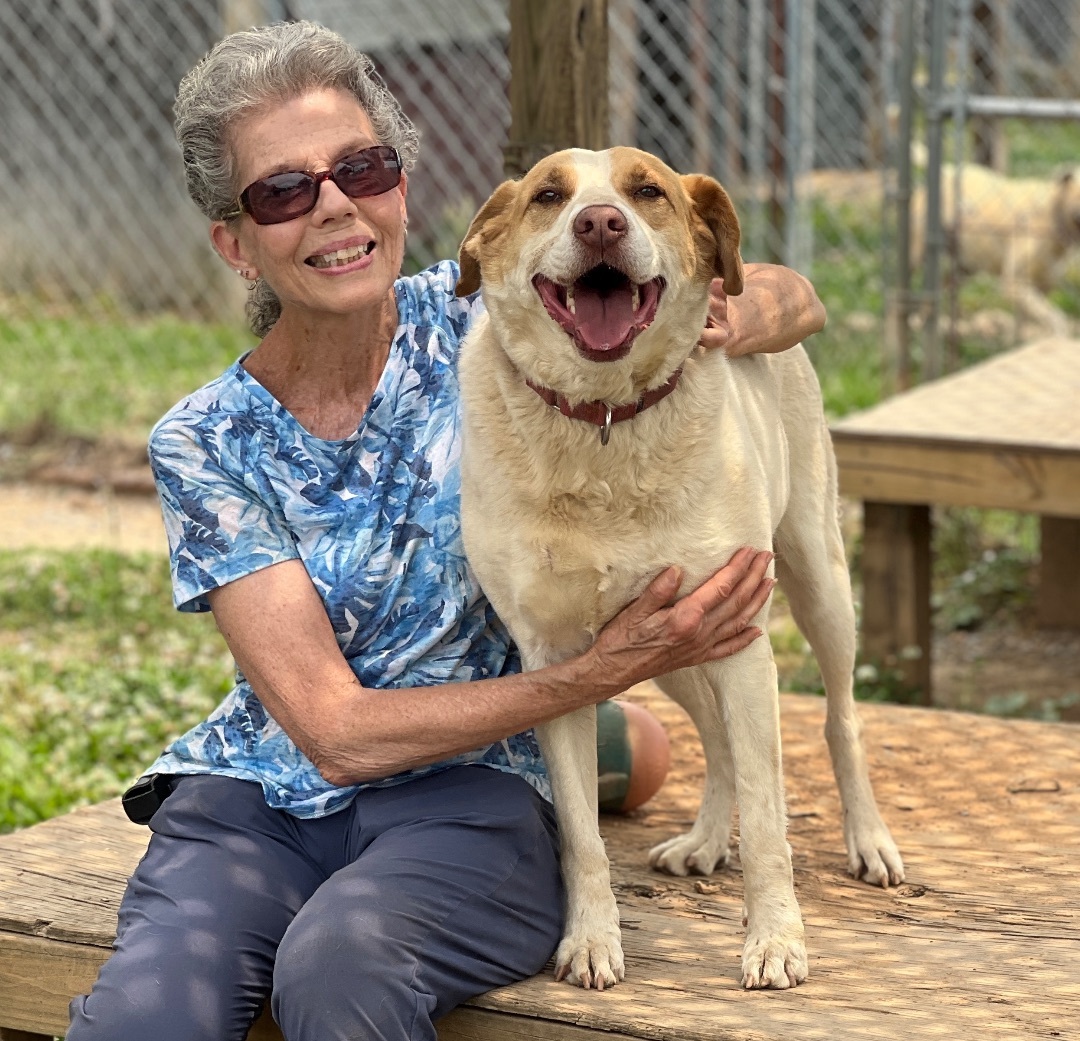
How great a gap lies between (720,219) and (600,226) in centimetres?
30

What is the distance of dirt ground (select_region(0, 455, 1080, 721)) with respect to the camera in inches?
187

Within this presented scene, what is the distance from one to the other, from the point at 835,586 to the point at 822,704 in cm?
98

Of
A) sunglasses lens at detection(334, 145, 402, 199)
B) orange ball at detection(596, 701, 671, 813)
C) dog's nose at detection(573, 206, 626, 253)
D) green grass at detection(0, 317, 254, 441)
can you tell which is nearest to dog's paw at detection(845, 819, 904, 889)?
orange ball at detection(596, 701, 671, 813)

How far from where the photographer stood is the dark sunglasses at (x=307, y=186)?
231 cm

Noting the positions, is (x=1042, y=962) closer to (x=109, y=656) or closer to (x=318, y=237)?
(x=318, y=237)

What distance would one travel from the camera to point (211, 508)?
91.6 inches

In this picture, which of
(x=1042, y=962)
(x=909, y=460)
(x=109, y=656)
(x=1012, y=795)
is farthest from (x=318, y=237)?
(x=109, y=656)

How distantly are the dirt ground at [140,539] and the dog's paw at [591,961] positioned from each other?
248 cm

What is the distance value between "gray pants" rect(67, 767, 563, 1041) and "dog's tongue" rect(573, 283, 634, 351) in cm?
69

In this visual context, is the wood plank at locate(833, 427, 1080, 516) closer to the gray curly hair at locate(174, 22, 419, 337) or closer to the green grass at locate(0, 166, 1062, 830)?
the green grass at locate(0, 166, 1062, 830)

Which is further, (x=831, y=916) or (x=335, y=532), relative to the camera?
(x=831, y=916)

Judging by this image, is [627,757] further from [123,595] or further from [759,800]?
[123,595]

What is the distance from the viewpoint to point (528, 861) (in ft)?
7.48

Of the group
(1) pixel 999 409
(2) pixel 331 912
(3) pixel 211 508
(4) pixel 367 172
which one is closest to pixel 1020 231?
(1) pixel 999 409
